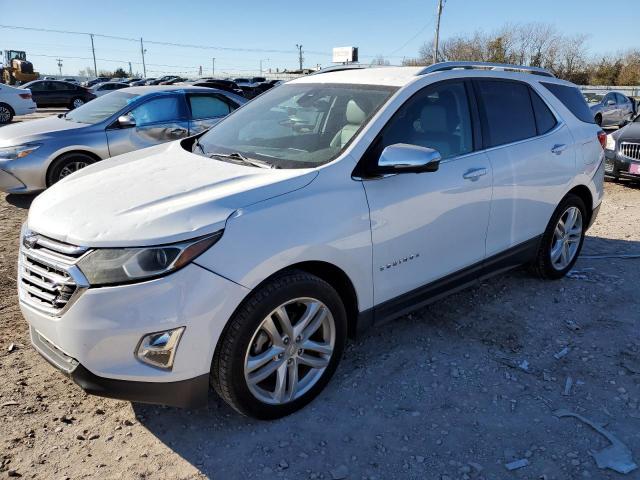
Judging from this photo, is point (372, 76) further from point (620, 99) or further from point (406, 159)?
point (620, 99)

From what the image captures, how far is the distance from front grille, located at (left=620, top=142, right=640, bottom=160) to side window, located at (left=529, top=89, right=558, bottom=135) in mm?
5410

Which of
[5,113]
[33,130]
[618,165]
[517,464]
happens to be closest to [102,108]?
[33,130]

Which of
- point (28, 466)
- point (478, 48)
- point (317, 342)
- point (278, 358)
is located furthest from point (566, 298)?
point (478, 48)

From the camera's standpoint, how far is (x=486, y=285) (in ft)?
15.0

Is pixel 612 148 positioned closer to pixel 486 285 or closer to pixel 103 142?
pixel 486 285

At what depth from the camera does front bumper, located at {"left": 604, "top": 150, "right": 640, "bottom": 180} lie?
339 inches

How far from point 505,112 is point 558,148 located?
0.66 m

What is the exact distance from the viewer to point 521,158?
383 cm

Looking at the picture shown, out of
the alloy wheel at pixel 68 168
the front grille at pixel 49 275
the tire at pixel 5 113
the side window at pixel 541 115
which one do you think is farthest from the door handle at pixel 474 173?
the tire at pixel 5 113

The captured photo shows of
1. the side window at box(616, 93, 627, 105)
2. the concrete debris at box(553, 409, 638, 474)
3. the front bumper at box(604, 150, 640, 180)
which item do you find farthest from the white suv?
the side window at box(616, 93, 627, 105)

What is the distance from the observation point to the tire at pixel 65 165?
6.84m

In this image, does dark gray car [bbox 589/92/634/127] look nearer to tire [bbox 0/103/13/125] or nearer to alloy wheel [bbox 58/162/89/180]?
alloy wheel [bbox 58/162/89/180]

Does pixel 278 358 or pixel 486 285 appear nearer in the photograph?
pixel 278 358

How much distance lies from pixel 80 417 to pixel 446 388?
6.66ft
